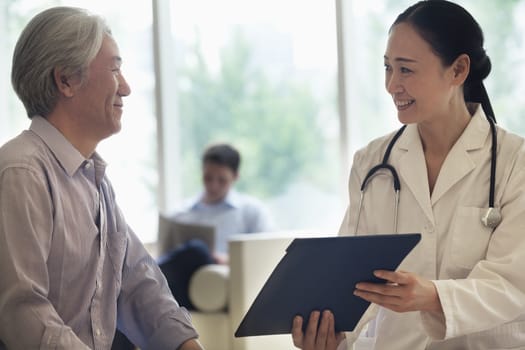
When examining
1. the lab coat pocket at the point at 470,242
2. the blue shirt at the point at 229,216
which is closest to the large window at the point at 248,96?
the blue shirt at the point at 229,216

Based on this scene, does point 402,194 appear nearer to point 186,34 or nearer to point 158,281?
point 158,281

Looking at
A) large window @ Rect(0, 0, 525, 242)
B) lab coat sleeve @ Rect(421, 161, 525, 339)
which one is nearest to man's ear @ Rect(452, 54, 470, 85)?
lab coat sleeve @ Rect(421, 161, 525, 339)

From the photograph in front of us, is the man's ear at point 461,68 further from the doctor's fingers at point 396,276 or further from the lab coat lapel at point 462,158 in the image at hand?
the doctor's fingers at point 396,276

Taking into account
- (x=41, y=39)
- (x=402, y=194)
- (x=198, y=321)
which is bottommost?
(x=198, y=321)

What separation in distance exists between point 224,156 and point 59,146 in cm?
323

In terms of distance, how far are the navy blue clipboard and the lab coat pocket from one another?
0.30 metres

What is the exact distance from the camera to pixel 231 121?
5.59 meters

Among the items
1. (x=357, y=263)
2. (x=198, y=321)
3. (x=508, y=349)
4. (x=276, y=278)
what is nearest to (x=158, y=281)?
(x=276, y=278)

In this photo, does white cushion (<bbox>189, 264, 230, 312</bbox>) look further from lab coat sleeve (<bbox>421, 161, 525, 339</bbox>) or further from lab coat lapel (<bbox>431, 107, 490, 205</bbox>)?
lab coat sleeve (<bbox>421, 161, 525, 339</bbox>)

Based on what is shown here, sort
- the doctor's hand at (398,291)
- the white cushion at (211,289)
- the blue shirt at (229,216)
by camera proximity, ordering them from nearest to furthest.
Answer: the doctor's hand at (398,291) < the white cushion at (211,289) < the blue shirt at (229,216)

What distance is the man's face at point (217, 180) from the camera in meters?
5.11

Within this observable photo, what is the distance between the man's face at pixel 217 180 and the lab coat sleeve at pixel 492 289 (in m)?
3.10

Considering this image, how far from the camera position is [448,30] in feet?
7.32

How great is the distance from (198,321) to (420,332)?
2338mm
